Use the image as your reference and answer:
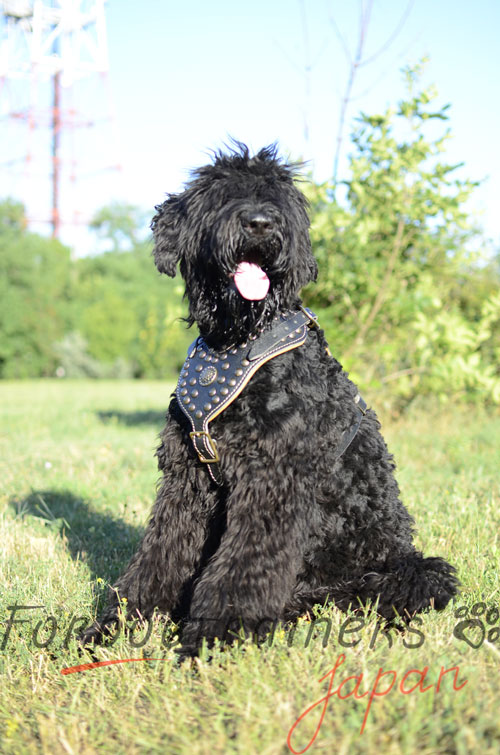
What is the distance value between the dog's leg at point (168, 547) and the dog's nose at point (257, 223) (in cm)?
98

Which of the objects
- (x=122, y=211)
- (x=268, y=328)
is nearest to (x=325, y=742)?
(x=268, y=328)

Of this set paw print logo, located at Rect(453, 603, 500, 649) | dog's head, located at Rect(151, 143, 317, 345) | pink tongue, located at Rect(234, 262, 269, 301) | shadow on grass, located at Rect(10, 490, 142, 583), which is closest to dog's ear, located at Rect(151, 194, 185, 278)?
dog's head, located at Rect(151, 143, 317, 345)

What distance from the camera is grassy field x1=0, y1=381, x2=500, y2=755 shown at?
1.87 m

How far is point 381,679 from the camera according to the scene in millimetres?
2131

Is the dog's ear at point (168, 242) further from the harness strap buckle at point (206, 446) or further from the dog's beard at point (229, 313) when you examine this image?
the harness strap buckle at point (206, 446)

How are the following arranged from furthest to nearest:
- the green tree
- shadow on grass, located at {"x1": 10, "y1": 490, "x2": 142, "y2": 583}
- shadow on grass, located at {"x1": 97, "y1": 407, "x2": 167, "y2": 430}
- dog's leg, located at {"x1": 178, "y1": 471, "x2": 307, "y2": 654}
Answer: shadow on grass, located at {"x1": 97, "y1": 407, "x2": 167, "y2": 430} → the green tree → shadow on grass, located at {"x1": 10, "y1": 490, "x2": 142, "y2": 583} → dog's leg, located at {"x1": 178, "y1": 471, "x2": 307, "y2": 654}

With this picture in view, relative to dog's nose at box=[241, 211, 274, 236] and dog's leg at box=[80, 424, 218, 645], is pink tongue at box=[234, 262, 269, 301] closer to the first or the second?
dog's nose at box=[241, 211, 274, 236]

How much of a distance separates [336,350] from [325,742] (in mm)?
6277

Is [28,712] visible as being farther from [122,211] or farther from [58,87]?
[122,211]

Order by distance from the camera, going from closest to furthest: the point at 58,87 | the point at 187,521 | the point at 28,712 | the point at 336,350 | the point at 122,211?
the point at 28,712
the point at 187,521
the point at 336,350
the point at 58,87
the point at 122,211

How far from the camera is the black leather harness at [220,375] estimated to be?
2.64 metres

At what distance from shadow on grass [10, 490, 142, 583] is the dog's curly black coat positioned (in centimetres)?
92

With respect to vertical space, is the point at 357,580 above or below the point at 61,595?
above

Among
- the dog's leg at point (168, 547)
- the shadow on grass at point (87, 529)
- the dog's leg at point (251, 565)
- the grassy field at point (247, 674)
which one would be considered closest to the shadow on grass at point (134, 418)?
the shadow on grass at point (87, 529)
